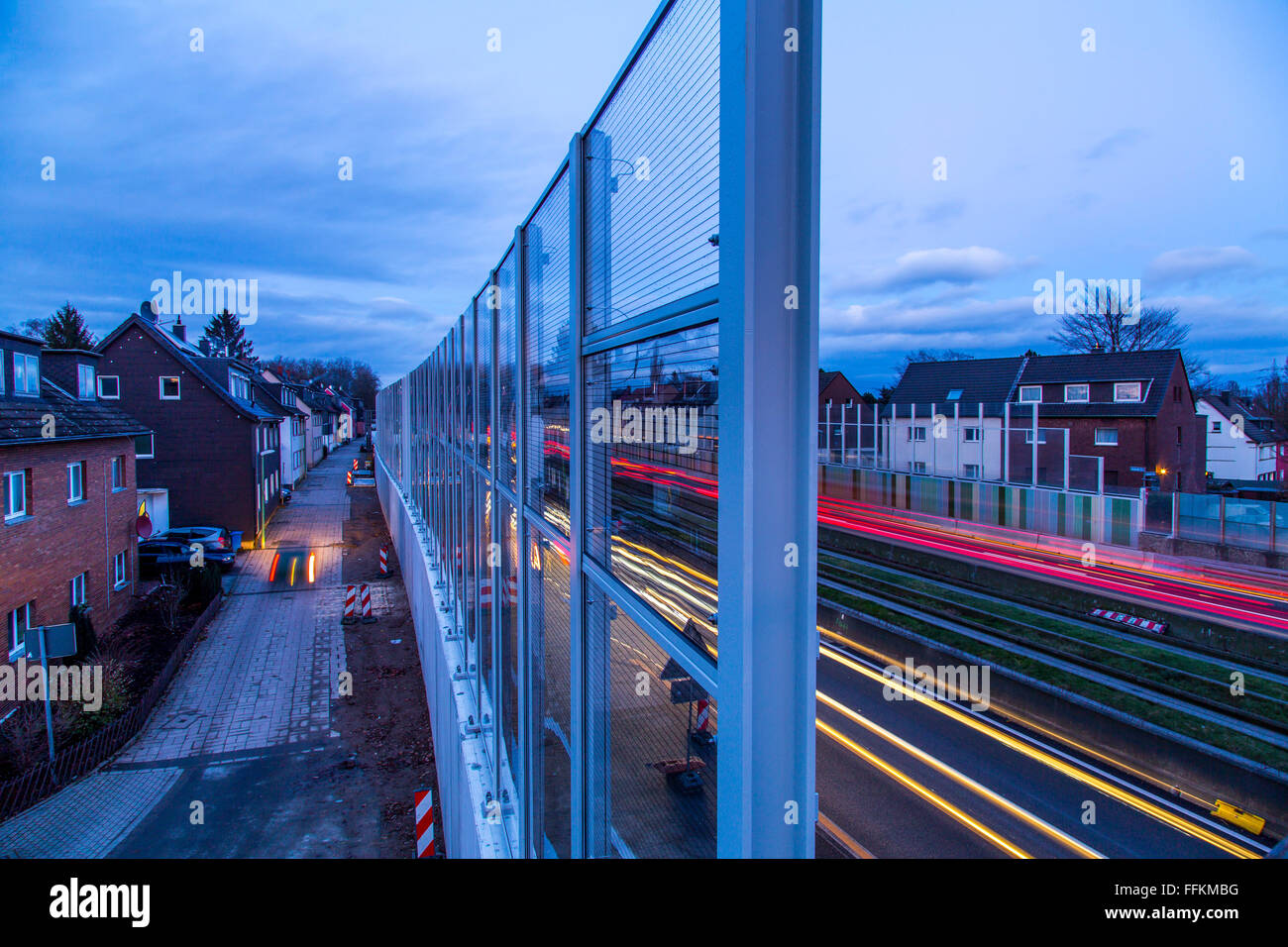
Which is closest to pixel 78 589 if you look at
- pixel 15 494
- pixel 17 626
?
pixel 17 626

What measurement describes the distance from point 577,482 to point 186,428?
28583 millimetres

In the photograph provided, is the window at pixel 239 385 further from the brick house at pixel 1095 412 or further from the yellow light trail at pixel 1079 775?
the yellow light trail at pixel 1079 775

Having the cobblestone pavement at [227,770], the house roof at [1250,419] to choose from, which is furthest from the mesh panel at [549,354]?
the house roof at [1250,419]

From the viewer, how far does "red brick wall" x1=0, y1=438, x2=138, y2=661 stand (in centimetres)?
1284

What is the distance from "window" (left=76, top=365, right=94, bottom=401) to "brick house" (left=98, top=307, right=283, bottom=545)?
22.8ft

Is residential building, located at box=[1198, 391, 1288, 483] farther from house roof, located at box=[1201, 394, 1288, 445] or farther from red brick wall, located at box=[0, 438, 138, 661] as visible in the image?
red brick wall, located at box=[0, 438, 138, 661]

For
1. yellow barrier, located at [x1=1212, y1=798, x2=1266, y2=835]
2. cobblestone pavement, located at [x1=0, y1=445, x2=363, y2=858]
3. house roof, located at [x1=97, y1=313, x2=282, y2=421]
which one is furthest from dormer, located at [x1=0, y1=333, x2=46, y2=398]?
yellow barrier, located at [x1=1212, y1=798, x2=1266, y2=835]

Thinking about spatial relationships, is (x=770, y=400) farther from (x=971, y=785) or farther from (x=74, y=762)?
(x=74, y=762)

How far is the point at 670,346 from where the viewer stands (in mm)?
1731

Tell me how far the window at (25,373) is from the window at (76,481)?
167 cm
